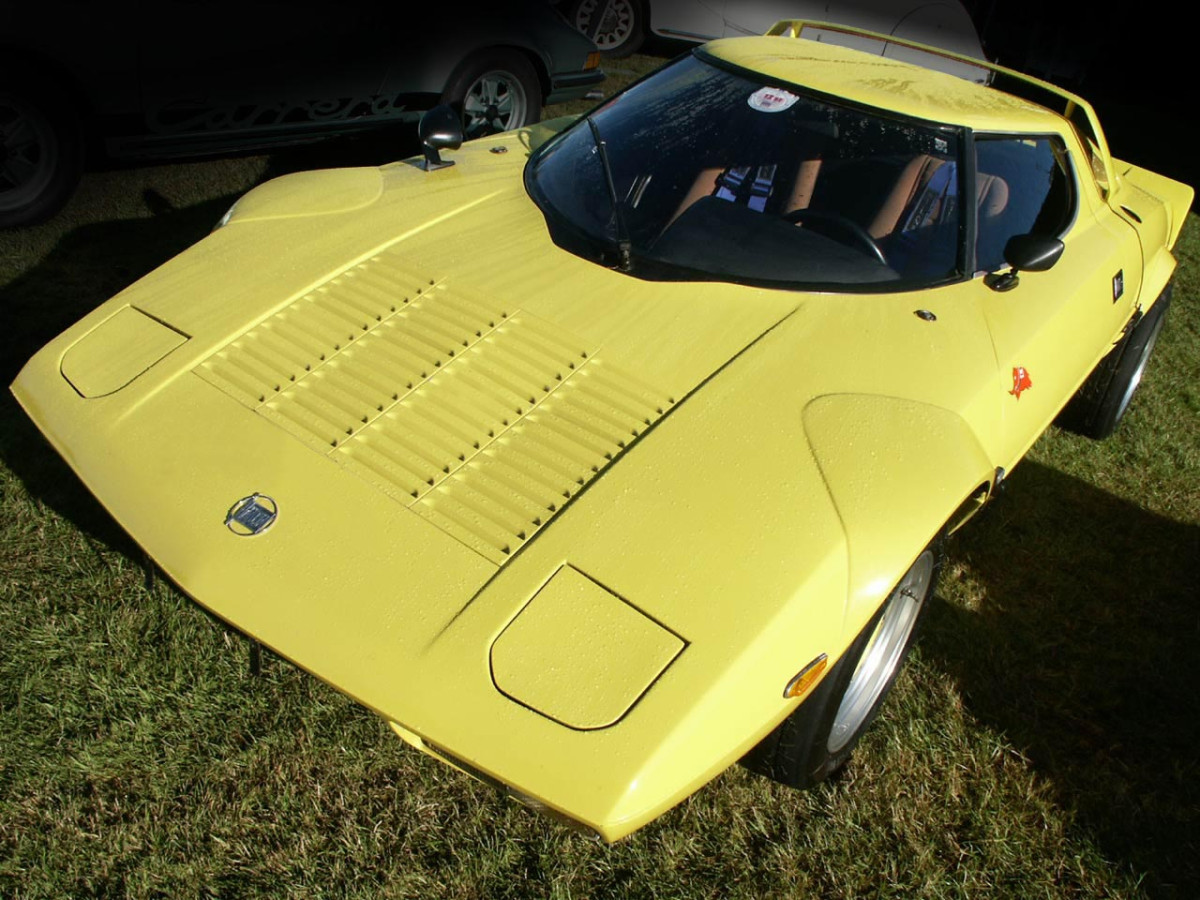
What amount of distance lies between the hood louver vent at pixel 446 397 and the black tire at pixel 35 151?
2.77 m

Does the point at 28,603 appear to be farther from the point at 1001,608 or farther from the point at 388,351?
the point at 1001,608

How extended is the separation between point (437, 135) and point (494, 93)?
8.42ft

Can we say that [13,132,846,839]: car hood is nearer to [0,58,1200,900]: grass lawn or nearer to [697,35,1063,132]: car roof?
[0,58,1200,900]: grass lawn

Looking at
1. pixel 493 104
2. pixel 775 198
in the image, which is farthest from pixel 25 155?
pixel 775 198

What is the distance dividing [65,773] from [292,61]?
→ 3826 millimetres

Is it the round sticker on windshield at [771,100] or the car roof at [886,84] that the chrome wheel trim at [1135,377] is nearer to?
the car roof at [886,84]

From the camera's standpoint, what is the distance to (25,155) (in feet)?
14.9

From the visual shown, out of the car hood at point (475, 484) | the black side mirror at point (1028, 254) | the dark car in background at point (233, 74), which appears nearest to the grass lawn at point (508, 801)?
the car hood at point (475, 484)

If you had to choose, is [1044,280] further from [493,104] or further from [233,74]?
[233,74]

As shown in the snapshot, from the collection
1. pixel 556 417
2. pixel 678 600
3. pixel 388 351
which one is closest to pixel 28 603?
pixel 388 351

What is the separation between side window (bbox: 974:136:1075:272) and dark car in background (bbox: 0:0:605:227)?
3313 mm

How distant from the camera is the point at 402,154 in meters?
5.74

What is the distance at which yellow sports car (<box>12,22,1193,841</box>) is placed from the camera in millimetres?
1771

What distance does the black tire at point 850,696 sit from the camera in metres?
2.07
